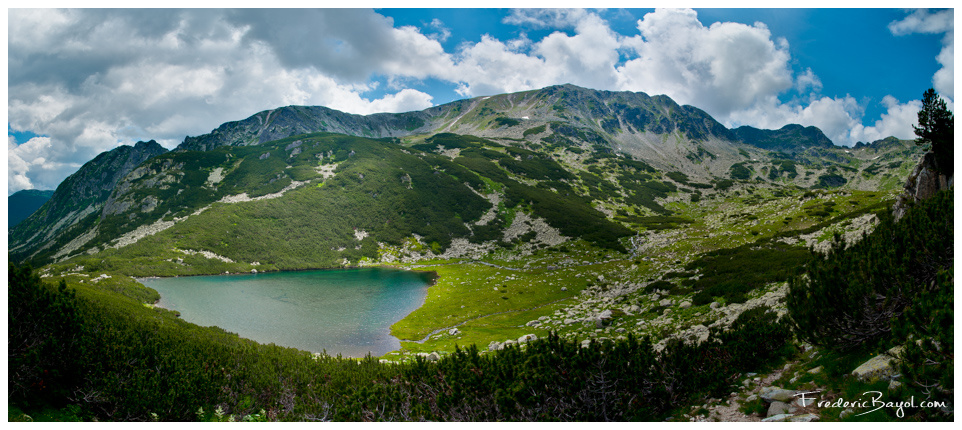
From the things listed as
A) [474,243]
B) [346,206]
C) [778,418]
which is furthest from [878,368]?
[346,206]

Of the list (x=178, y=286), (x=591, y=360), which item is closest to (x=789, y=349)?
(x=591, y=360)

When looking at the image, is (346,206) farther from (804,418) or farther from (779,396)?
(804,418)

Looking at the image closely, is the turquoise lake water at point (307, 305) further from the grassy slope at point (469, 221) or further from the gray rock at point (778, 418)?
the gray rock at point (778, 418)

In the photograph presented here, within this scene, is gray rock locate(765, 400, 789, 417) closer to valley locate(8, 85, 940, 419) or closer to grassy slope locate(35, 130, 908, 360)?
valley locate(8, 85, 940, 419)

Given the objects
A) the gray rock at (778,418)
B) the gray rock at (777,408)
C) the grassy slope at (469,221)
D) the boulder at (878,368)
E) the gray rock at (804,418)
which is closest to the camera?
the gray rock at (804,418)

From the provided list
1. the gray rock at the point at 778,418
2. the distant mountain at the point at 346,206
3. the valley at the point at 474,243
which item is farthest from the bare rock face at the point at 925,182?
the distant mountain at the point at 346,206

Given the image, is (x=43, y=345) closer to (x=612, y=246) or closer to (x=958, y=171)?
(x=958, y=171)

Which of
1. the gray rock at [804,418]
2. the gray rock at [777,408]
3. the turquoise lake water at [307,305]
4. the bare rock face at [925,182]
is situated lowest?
the turquoise lake water at [307,305]

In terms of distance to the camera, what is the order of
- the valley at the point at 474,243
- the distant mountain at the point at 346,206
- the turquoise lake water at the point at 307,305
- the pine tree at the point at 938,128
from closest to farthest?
the pine tree at the point at 938,128 < the valley at the point at 474,243 < the turquoise lake water at the point at 307,305 < the distant mountain at the point at 346,206
